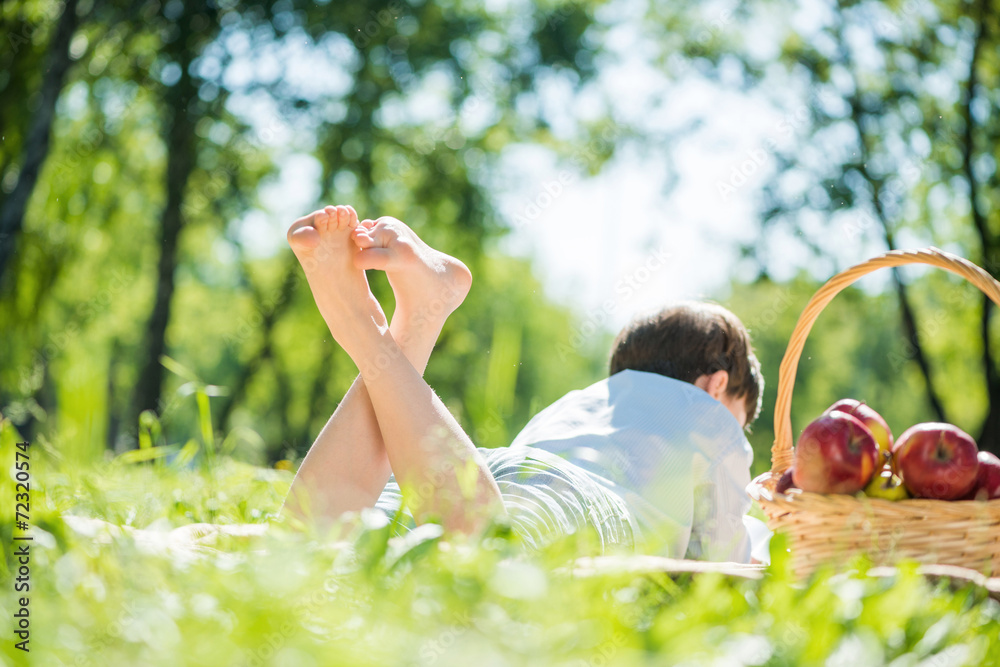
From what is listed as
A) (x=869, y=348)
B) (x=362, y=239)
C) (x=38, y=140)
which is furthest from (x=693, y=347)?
(x=869, y=348)

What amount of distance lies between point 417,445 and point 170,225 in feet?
30.5

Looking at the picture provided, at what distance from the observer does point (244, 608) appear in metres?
0.84

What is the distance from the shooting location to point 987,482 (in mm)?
1592

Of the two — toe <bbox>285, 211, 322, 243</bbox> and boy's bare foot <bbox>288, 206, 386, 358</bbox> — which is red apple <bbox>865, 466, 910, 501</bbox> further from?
toe <bbox>285, 211, 322, 243</bbox>

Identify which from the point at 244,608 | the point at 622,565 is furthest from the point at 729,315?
the point at 244,608

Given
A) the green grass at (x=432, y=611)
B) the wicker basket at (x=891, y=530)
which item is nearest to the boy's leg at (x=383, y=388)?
the green grass at (x=432, y=611)

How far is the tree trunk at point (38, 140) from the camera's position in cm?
545

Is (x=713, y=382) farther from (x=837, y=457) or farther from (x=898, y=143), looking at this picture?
(x=898, y=143)

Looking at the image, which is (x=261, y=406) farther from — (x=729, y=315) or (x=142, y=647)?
(x=142, y=647)

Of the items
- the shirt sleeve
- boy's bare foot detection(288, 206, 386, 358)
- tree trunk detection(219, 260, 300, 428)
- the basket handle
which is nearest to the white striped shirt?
the shirt sleeve

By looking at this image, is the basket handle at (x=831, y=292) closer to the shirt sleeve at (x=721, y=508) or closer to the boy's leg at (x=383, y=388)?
the shirt sleeve at (x=721, y=508)

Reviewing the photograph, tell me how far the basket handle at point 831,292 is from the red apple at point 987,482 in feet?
1.24

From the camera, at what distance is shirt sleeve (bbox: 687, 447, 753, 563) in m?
2.21

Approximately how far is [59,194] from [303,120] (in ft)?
14.0
